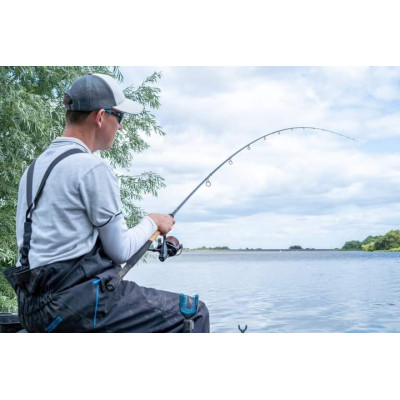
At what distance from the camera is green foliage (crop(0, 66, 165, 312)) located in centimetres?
554

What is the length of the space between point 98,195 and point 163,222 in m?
0.44

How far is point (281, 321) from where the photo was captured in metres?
17.7

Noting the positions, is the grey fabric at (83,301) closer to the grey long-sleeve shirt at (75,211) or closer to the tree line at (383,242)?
the grey long-sleeve shirt at (75,211)

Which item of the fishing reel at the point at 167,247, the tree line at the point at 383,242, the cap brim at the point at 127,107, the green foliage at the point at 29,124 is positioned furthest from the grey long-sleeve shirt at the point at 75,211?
the tree line at the point at 383,242

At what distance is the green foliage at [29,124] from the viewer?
5539 millimetres

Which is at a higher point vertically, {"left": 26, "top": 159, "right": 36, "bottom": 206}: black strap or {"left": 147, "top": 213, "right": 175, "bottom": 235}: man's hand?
{"left": 26, "top": 159, "right": 36, "bottom": 206}: black strap

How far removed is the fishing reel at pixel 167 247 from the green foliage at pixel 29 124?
372 centimetres

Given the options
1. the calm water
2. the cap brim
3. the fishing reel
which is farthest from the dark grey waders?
the calm water

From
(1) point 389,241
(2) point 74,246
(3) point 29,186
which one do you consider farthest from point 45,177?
(1) point 389,241

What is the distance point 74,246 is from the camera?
148cm

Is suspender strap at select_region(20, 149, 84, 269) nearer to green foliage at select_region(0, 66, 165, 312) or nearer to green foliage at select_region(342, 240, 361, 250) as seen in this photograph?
green foliage at select_region(0, 66, 165, 312)

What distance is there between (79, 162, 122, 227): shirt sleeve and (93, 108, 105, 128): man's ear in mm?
222

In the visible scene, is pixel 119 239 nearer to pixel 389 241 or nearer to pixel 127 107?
pixel 127 107
